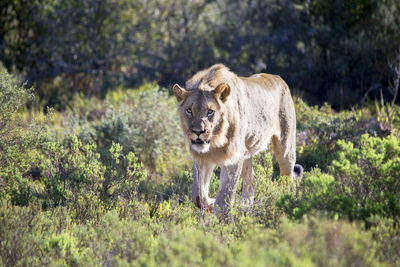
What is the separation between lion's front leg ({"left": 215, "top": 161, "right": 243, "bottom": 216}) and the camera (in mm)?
5402

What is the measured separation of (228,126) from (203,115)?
0.43 metres

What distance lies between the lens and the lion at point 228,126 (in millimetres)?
5113

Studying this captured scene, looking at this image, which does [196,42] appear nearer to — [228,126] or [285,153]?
[285,153]

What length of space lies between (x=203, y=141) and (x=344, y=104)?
25.6 feet

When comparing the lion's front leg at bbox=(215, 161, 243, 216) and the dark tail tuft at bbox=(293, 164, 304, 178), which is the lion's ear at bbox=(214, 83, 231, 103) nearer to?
the lion's front leg at bbox=(215, 161, 243, 216)

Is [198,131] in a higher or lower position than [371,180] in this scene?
higher

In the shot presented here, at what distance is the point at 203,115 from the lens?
199 inches

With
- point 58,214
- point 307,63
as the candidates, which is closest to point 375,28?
point 307,63

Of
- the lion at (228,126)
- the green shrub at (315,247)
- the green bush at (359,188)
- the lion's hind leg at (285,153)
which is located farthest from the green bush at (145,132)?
the green shrub at (315,247)

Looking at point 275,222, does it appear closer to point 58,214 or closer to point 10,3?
point 58,214

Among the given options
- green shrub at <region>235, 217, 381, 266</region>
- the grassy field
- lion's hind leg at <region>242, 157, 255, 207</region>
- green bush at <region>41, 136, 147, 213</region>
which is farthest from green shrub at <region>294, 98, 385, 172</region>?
green shrub at <region>235, 217, 381, 266</region>

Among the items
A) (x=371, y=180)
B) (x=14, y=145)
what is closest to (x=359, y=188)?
(x=371, y=180)

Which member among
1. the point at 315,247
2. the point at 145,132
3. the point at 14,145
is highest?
the point at 14,145

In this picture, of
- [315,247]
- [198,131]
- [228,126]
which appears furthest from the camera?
[228,126]
